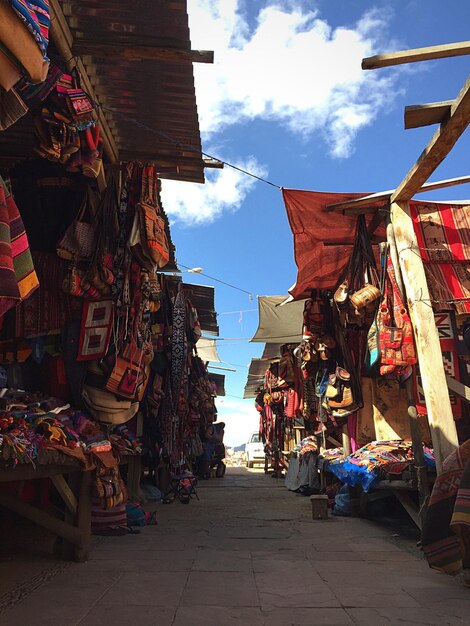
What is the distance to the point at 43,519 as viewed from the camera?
12.0 feet

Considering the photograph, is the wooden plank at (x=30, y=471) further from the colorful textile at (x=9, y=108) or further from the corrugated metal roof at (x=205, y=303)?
the corrugated metal roof at (x=205, y=303)

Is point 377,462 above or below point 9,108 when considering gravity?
below

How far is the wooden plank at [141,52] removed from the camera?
3.67 metres

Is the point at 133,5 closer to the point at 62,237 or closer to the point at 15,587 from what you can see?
the point at 62,237

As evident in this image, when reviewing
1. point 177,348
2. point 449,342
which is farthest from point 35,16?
point 177,348

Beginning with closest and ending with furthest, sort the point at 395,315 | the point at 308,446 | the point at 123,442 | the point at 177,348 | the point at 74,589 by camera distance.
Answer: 1. the point at 74,589
2. the point at 395,315
3. the point at 123,442
4. the point at 177,348
5. the point at 308,446

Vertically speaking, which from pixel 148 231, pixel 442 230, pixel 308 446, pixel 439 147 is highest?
pixel 439 147

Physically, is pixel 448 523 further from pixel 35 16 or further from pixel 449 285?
pixel 35 16

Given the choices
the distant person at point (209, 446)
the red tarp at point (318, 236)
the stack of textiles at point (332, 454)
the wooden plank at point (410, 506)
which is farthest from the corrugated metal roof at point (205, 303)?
the wooden plank at point (410, 506)

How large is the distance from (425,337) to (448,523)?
1792 mm

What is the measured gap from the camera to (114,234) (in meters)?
4.54

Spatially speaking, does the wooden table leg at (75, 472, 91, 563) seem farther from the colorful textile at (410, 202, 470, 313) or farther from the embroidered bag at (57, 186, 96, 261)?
the colorful textile at (410, 202, 470, 313)

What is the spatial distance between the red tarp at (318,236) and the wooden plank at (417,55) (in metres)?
1.78

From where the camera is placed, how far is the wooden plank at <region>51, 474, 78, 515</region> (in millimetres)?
3803
